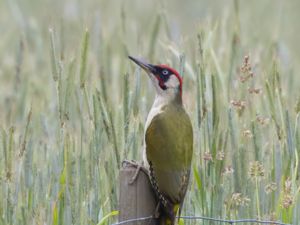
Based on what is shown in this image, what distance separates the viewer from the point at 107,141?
523 cm

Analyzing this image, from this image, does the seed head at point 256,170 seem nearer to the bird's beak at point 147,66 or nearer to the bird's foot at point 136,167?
the bird's foot at point 136,167

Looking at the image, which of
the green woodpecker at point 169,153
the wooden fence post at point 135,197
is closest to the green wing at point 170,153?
the green woodpecker at point 169,153

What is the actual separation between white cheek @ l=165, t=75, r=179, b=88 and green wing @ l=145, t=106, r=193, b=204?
29 centimetres

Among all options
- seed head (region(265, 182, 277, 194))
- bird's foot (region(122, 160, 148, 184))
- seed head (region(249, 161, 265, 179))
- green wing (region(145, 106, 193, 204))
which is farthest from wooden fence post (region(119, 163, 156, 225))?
seed head (region(265, 182, 277, 194))

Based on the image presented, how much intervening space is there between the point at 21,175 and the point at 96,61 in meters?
2.62

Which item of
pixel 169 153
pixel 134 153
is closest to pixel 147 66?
pixel 134 153

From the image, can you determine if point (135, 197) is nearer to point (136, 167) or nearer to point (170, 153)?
point (136, 167)

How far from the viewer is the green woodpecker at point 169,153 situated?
4.55 metres

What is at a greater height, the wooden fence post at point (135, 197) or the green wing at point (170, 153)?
the green wing at point (170, 153)

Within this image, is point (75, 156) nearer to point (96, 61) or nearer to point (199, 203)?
point (199, 203)

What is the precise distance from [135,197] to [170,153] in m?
0.46

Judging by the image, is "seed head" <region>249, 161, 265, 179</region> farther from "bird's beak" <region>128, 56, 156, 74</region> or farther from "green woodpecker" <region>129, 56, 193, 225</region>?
"bird's beak" <region>128, 56, 156, 74</region>

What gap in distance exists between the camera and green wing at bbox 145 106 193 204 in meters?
4.63

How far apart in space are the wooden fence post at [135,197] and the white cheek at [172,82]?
2.58 ft
